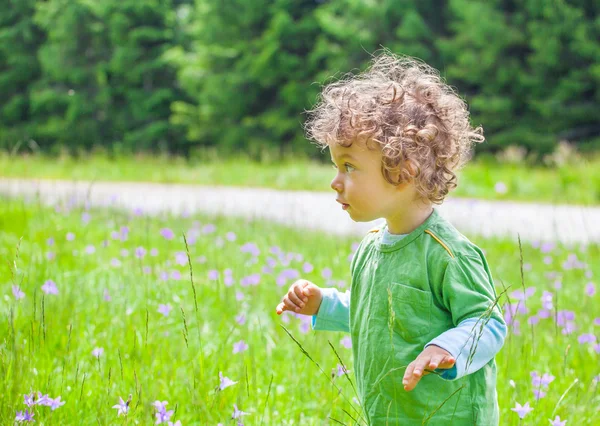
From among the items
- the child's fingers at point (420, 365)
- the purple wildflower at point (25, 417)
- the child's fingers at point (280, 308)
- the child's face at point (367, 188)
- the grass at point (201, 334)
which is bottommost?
the grass at point (201, 334)

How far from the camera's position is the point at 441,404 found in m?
1.70

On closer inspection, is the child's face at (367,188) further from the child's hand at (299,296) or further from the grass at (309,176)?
the grass at (309,176)

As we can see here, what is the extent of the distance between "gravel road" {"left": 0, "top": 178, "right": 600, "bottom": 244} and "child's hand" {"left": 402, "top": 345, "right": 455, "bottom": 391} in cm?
326

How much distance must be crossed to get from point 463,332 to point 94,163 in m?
15.3

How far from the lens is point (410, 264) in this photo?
183cm

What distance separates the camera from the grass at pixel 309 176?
10.4 m

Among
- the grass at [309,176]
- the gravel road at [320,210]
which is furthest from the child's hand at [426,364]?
the grass at [309,176]

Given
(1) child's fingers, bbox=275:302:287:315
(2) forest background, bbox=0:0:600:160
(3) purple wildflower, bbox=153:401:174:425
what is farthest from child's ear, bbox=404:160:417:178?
(2) forest background, bbox=0:0:600:160

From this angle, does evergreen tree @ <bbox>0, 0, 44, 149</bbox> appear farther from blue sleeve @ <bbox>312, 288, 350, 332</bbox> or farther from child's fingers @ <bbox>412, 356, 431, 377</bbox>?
child's fingers @ <bbox>412, 356, 431, 377</bbox>

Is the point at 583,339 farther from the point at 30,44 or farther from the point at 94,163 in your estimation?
the point at 30,44

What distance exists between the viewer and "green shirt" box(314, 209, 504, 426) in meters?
1.75

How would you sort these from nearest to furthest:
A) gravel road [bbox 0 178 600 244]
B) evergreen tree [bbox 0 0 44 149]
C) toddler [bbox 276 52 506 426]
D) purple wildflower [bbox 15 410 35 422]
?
toddler [bbox 276 52 506 426]
purple wildflower [bbox 15 410 35 422]
gravel road [bbox 0 178 600 244]
evergreen tree [bbox 0 0 44 149]

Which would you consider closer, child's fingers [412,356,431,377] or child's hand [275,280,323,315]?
child's fingers [412,356,431,377]

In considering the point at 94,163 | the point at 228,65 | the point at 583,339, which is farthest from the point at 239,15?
the point at 583,339
